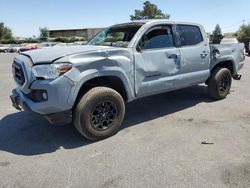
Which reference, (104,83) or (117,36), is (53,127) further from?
(117,36)

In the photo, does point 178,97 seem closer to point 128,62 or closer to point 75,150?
point 128,62

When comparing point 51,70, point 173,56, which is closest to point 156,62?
point 173,56

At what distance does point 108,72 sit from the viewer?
449cm

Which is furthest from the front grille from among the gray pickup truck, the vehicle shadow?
the vehicle shadow

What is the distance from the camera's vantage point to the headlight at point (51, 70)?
13.1 ft

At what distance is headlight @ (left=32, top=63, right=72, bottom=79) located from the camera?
4.00m

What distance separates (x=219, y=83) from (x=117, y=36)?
2.77 m

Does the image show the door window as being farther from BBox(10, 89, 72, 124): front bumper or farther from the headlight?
BBox(10, 89, 72, 124): front bumper

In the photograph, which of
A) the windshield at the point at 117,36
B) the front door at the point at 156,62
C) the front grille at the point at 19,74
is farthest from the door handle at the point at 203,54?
the front grille at the point at 19,74

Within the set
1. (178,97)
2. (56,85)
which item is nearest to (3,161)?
(56,85)

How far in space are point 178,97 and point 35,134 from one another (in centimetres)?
386

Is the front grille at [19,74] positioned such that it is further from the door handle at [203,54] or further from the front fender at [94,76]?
the door handle at [203,54]

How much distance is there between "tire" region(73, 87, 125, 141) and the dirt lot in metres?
0.17

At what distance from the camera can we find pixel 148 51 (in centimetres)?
509
